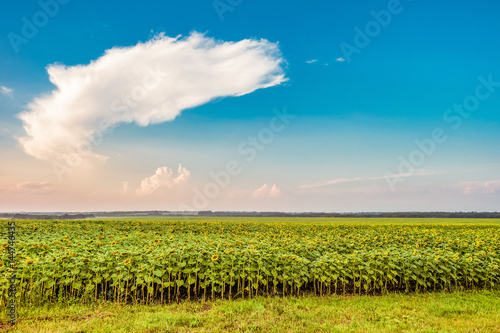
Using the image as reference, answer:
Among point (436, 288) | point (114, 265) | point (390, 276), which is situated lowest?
point (436, 288)

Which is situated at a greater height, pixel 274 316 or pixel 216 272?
pixel 216 272

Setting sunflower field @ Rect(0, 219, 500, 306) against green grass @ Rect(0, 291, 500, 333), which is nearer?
green grass @ Rect(0, 291, 500, 333)

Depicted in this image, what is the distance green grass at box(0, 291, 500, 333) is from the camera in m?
6.00

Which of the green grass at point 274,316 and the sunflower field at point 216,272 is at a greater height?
the sunflower field at point 216,272

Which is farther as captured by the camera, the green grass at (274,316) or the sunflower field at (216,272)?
the sunflower field at (216,272)

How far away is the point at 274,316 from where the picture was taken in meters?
6.61

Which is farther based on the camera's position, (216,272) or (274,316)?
(216,272)

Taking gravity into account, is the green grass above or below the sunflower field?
below

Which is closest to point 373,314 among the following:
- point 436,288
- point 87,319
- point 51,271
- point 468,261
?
point 436,288

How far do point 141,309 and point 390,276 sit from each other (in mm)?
6423

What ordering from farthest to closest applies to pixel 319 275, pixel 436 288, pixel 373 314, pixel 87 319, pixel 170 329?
pixel 436 288
pixel 319 275
pixel 373 314
pixel 87 319
pixel 170 329

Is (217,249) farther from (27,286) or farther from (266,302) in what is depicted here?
(27,286)

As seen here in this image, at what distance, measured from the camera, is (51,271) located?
24.8 ft

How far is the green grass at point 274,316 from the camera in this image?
19.7ft
